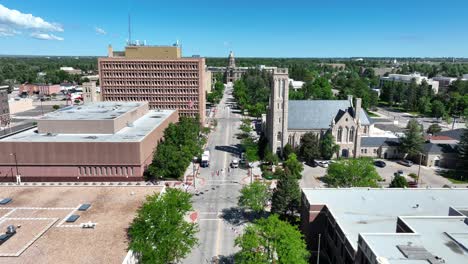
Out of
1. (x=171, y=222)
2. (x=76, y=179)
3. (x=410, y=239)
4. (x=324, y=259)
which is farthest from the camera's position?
(x=76, y=179)

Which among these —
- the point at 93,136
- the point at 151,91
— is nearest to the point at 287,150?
the point at 93,136

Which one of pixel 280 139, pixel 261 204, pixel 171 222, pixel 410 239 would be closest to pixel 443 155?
pixel 280 139

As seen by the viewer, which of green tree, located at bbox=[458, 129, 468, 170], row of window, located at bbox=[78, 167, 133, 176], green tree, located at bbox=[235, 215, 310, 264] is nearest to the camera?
green tree, located at bbox=[235, 215, 310, 264]

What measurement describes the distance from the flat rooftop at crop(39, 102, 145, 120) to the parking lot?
4443 cm

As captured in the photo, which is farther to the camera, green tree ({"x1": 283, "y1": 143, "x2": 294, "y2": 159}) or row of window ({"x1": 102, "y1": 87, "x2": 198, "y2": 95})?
row of window ({"x1": 102, "y1": 87, "x2": 198, "y2": 95})

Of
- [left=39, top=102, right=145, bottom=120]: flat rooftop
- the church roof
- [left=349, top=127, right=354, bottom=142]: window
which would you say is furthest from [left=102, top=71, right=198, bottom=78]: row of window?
[left=349, top=127, right=354, bottom=142]: window

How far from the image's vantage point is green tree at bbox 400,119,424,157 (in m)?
77.8

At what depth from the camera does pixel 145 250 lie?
33.8 meters

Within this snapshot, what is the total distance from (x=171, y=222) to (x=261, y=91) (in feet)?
421

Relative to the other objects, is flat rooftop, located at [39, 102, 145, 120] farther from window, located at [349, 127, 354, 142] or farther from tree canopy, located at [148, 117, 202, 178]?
window, located at [349, 127, 354, 142]

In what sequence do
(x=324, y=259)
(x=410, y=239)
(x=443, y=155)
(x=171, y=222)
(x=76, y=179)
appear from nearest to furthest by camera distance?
(x=410, y=239), (x=171, y=222), (x=324, y=259), (x=76, y=179), (x=443, y=155)

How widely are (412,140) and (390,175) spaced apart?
13.2 m

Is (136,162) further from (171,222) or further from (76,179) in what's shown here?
(171,222)

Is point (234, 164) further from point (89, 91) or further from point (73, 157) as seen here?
point (89, 91)
